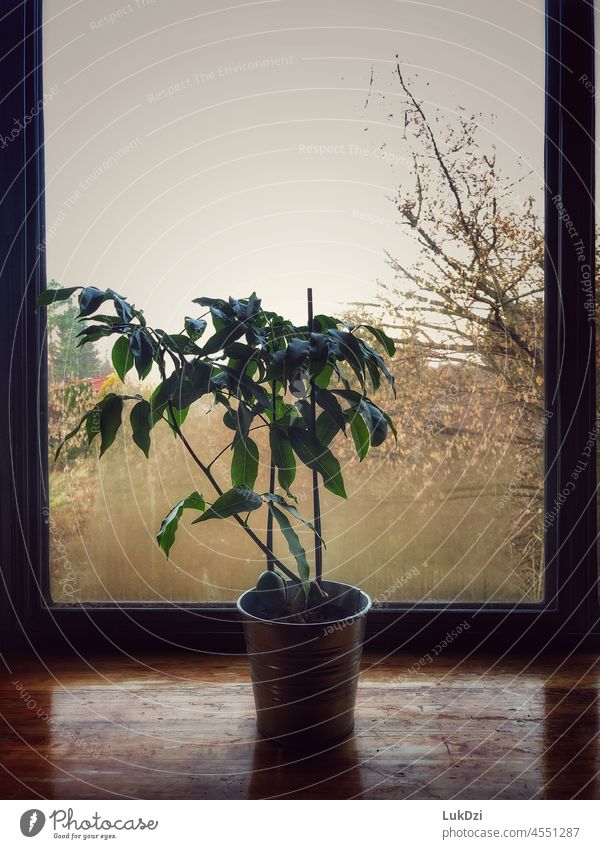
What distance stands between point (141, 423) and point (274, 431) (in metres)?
0.24

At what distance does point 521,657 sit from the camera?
4.91 ft

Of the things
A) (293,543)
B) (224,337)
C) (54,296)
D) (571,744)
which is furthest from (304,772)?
(54,296)

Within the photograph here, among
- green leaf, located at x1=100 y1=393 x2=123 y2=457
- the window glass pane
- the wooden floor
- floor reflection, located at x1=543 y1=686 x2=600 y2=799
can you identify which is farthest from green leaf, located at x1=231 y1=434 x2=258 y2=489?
floor reflection, located at x1=543 y1=686 x2=600 y2=799

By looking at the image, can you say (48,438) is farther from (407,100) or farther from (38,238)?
(407,100)

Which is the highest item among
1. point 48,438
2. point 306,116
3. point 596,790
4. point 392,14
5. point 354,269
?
point 392,14

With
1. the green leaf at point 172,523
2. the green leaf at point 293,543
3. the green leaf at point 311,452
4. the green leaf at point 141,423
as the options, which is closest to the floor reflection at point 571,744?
the green leaf at point 293,543

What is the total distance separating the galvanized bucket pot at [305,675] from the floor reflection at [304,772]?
0.02 meters

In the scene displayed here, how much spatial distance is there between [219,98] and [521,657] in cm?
150

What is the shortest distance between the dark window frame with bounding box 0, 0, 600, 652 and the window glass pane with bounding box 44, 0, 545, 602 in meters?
A: 0.04

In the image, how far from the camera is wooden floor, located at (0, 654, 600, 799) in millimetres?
1043

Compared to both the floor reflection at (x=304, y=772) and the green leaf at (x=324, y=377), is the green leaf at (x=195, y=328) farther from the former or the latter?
the floor reflection at (x=304, y=772)

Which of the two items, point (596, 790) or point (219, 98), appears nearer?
point (596, 790)

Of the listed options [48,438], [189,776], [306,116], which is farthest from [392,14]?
[189,776]
